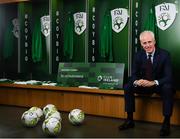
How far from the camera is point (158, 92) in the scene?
3869mm

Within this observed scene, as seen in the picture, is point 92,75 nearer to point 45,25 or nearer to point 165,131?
point 45,25

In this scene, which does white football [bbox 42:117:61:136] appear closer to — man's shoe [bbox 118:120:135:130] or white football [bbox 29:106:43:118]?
white football [bbox 29:106:43:118]

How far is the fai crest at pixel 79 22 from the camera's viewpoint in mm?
5609

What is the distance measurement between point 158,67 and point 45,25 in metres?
2.72

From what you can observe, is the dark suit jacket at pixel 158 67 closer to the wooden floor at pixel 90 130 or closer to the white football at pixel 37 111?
the wooden floor at pixel 90 130

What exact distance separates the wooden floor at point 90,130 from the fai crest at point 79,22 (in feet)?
5.43

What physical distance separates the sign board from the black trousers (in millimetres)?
832

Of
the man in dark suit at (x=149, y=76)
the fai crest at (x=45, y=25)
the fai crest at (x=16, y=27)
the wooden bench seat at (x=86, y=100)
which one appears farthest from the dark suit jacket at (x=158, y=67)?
the fai crest at (x=16, y=27)

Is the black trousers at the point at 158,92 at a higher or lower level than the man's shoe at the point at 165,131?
higher

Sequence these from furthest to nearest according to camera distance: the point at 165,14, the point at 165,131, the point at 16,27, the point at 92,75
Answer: the point at 16,27, the point at 92,75, the point at 165,14, the point at 165,131

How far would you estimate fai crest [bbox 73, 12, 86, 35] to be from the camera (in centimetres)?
561

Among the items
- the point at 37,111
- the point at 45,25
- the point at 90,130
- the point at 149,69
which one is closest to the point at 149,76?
the point at 149,69

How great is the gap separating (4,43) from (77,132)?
3257 mm

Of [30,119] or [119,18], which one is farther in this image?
[119,18]
